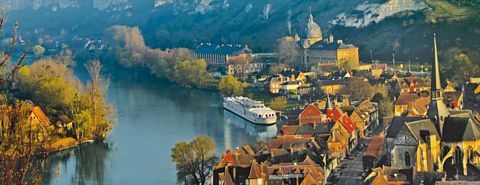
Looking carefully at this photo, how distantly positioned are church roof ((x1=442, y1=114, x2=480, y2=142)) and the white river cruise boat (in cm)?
872

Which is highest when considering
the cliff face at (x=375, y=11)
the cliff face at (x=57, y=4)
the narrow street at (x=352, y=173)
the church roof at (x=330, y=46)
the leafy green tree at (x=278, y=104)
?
the cliff face at (x=57, y=4)

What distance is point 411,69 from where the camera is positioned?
2658cm

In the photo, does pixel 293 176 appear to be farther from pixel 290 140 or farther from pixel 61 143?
pixel 61 143

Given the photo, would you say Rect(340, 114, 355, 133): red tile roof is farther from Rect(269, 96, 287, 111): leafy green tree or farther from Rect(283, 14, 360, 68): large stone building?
Rect(283, 14, 360, 68): large stone building

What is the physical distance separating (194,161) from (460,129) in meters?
3.99

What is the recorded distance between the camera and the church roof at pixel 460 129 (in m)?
10.7

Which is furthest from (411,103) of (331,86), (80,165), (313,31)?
(313,31)

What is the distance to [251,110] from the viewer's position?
65.8ft

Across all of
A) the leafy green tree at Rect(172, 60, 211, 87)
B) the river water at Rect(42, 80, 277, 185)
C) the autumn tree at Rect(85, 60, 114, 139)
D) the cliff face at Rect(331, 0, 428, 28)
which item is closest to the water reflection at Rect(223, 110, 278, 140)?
the river water at Rect(42, 80, 277, 185)

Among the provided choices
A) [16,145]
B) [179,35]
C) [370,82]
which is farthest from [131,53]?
[16,145]

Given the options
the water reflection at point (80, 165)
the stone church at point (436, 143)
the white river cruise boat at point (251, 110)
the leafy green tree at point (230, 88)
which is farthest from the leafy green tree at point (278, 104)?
the stone church at point (436, 143)

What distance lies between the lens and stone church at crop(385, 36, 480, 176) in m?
10.6

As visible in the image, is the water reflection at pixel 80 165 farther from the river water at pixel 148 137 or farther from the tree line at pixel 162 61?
the tree line at pixel 162 61

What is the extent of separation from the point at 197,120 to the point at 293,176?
863 cm
